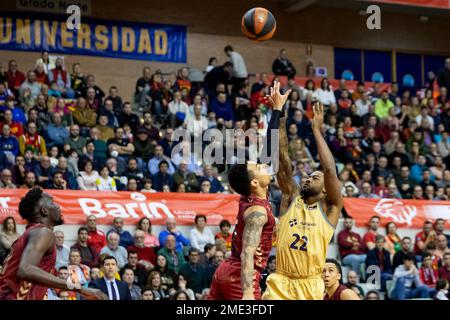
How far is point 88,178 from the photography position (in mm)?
14883

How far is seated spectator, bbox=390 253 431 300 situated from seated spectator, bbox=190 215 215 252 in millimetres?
3196

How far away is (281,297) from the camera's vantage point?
7480 mm

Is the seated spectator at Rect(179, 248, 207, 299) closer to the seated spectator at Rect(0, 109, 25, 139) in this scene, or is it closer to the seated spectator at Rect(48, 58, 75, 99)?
the seated spectator at Rect(0, 109, 25, 139)

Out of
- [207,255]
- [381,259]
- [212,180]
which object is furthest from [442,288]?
[212,180]

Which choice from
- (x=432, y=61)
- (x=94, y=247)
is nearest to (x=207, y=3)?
(x=432, y=61)

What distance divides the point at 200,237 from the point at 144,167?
2072 millimetres

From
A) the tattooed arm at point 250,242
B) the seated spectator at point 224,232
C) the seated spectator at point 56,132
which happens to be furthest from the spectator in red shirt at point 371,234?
the tattooed arm at point 250,242

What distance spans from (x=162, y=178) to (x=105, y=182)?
3.66ft

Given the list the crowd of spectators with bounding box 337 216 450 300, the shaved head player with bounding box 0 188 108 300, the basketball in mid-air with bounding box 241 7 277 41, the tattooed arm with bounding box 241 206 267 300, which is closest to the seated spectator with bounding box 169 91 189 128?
the crowd of spectators with bounding box 337 216 450 300

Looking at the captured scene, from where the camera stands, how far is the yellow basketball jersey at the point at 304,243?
7.52 meters

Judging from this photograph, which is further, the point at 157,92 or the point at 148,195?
the point at 157,92

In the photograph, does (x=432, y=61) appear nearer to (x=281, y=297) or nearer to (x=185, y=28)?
(x=185, y=28)

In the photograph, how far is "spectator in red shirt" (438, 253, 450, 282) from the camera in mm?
14961

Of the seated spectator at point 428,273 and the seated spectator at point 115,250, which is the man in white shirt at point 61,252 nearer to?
the seated spectator at point 115,250
